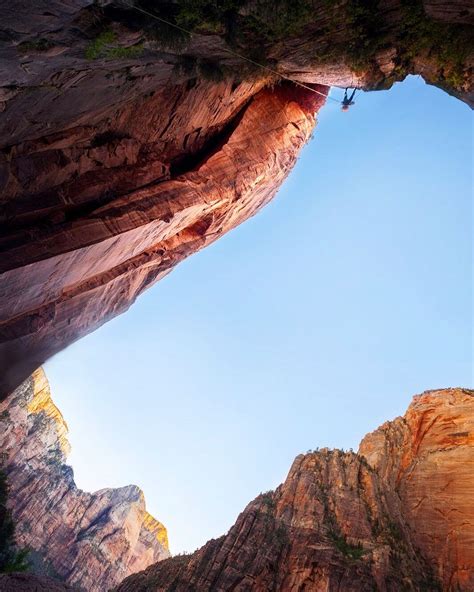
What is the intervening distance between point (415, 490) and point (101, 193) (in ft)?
99.9

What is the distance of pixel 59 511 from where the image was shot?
5547 centimetres

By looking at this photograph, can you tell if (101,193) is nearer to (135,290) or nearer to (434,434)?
(135,290)

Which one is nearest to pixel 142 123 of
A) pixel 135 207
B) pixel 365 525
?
pixel 135 207

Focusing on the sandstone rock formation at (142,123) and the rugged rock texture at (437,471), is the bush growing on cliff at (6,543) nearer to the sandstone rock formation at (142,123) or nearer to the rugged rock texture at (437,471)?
the sandstone rock formation at (142,123)

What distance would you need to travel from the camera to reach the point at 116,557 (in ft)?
183

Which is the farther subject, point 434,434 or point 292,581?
point 434,434

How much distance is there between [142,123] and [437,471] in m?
31.0

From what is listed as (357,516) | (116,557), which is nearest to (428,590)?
(357,516)

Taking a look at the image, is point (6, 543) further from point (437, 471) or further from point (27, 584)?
point (437, 471)

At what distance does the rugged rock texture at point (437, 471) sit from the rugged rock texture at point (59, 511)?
145ft

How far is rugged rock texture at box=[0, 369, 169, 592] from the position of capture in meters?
50.9

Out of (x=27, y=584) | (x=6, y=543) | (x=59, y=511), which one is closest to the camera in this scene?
(x=27, y=584)

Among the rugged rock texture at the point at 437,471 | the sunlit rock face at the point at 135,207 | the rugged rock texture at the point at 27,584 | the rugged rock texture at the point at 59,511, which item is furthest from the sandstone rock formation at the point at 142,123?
the rugged rock texture at the point at 59,511

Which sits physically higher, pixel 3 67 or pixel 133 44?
pixel 133 44
